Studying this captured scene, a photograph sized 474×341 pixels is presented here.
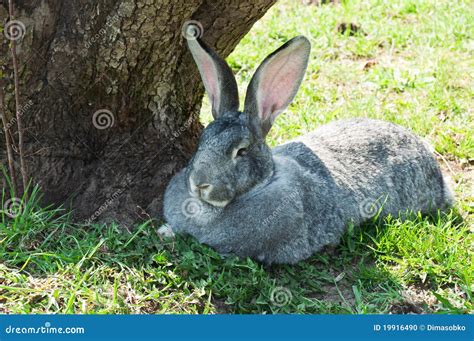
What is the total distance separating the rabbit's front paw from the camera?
523 cm

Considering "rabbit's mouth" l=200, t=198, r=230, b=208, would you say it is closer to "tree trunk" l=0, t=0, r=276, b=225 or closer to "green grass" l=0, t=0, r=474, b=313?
"green grass" l=0, t=0, r=474, b=313

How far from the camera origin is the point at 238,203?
5117 millimetres

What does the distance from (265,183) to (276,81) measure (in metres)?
0.75

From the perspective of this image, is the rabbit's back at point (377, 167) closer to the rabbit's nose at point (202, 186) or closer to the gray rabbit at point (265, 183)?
the gray rabbit at point (265, 183)

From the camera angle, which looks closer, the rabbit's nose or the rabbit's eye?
the rabbit's nose

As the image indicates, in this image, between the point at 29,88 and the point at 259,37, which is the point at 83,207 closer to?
the point at 29,88

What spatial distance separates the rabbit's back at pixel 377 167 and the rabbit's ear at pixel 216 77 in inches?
38.4

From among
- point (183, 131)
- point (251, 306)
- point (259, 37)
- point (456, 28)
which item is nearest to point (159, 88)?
point (183, 131)

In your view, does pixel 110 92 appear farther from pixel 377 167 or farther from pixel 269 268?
pixel 377 167

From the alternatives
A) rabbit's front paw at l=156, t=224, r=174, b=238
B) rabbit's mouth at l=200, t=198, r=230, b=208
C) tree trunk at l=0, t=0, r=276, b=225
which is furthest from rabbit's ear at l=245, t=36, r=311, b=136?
rabbit's front paw at l=156, t=224, r=174, b=238

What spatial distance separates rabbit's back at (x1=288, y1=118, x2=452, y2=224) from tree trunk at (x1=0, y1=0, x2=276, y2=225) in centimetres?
118

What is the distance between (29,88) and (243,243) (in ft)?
6.32

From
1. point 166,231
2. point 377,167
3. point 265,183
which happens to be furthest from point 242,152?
point 377,167

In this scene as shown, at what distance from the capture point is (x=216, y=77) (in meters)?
5.32
